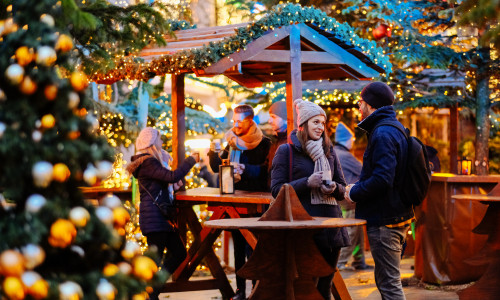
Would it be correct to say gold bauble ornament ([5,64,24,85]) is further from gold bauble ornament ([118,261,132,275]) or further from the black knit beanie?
the black knit beanie

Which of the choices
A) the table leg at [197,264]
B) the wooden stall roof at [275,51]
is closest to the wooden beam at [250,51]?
the wooden stall roof at [275,51]

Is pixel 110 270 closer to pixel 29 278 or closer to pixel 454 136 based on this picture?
pixel 29 278

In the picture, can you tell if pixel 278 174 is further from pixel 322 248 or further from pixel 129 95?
pixel 129 95

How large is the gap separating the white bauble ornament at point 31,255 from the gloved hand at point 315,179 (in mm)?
2752

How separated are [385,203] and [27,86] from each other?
2926mm

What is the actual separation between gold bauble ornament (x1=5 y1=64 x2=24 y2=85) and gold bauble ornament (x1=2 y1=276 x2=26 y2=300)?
2.81 feet

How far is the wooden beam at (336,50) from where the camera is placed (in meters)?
7.47

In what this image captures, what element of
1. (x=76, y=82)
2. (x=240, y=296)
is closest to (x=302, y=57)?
(x=240, y=296)

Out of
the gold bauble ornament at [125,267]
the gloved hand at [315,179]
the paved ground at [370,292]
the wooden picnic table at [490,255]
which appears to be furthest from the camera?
the paved ground at [370,292]

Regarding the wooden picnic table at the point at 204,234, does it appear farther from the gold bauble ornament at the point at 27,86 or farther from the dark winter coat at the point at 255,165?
the gold bauble ornament at the point at 27,86

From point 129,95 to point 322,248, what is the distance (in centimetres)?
1004

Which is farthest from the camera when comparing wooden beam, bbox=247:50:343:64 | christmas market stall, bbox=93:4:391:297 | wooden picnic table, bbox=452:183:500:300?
wooden beam, bbox=247:50:343:64

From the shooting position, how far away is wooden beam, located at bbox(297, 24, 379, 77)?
7.47 m

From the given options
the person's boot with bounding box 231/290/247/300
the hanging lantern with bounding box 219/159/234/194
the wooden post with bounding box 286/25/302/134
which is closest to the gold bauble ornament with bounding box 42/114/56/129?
the hanging lantern with bounding box 219/159/234/194
